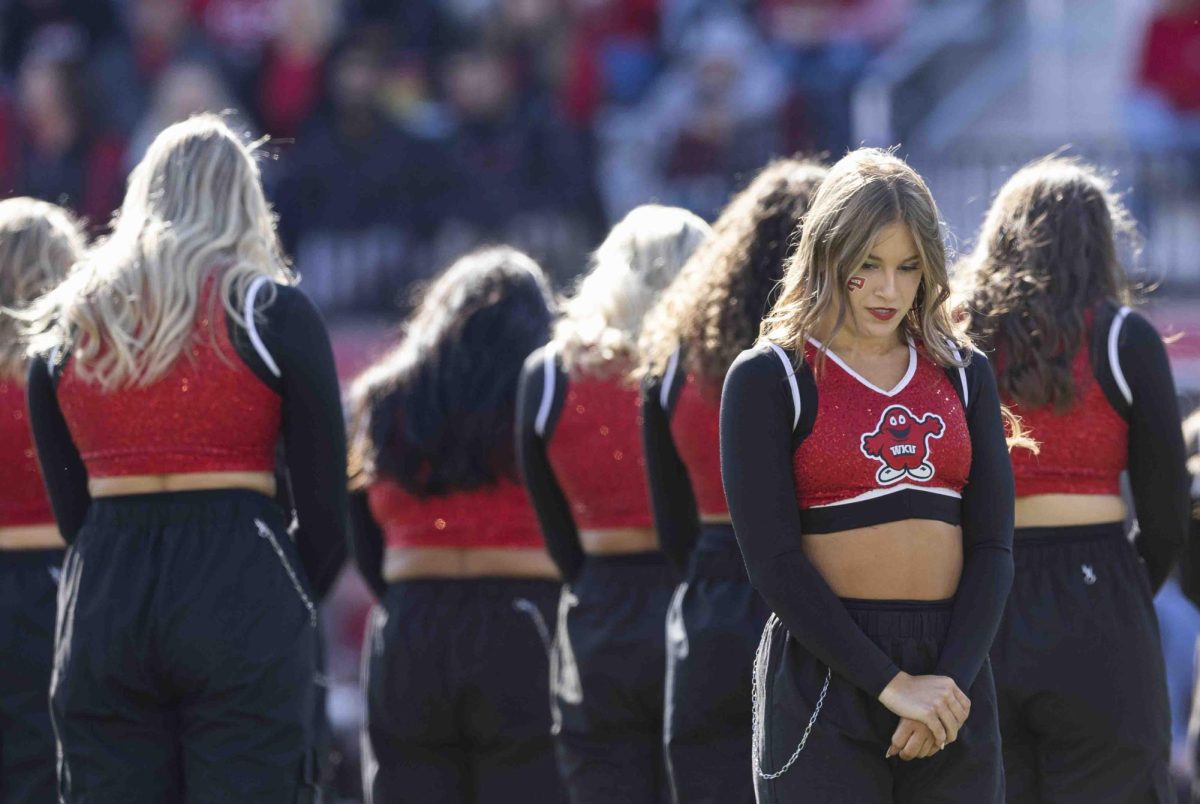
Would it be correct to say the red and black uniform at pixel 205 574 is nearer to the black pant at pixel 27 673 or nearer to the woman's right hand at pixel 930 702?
the black pant at pixel 27 673

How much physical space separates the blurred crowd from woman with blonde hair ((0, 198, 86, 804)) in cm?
520

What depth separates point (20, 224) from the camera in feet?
16.8

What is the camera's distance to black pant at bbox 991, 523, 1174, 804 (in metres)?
4.10

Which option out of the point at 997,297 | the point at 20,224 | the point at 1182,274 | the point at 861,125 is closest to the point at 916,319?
the point at 997,297

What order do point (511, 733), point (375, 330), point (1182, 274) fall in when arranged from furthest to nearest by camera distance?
1. point (375, 330)
2. point (1182, 274)
3. point (511, 733)

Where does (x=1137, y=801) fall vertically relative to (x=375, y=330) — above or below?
below

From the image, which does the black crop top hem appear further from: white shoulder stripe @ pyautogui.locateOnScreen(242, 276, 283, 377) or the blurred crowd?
the blurred crowd

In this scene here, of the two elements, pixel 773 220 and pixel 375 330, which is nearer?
pixel 773 220

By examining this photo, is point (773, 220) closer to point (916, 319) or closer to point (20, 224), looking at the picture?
point (916, 319)

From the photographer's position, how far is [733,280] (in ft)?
14.3

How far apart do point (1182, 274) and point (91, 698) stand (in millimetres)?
7037

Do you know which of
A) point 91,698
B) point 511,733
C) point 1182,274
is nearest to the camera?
point 91,698

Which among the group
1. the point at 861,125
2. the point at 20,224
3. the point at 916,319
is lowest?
the point at 916,319

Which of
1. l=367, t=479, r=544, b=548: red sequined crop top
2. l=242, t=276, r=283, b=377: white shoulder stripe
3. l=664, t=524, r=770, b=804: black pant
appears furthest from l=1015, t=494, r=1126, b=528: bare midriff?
l=242, t=276, r=283, b=377: white shoulder stripe
